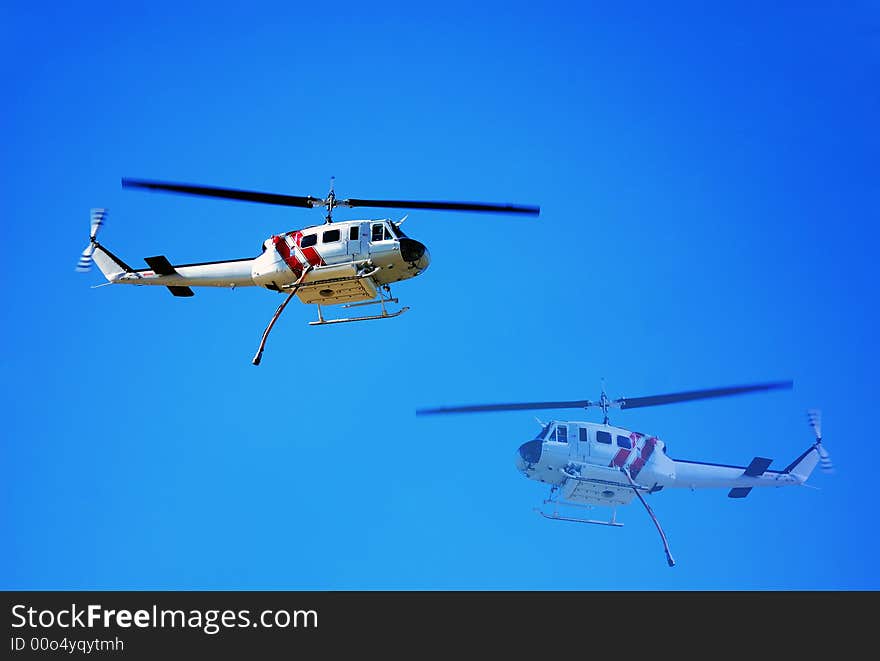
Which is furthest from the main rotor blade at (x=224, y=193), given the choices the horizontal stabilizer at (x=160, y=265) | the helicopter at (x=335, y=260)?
the horizontal stabilizer at (x=160, y=265)

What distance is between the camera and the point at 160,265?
21203mm

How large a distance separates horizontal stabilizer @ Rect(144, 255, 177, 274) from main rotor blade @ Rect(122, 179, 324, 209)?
2.84 m

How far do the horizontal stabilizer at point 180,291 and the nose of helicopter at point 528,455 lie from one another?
8.69m

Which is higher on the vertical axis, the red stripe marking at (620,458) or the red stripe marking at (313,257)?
the red stripe marking at (313,257)

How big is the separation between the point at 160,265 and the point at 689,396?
460 inches

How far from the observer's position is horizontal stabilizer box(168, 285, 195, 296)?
70.4 feet

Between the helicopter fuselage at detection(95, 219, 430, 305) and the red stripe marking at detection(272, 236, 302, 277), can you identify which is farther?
the red stripe marking at detection(272, 236, 302, 277)

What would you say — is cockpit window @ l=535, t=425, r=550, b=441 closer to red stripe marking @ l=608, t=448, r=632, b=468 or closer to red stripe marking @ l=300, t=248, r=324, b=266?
red stripe marking @ l=608, t=448, r=632, b=468

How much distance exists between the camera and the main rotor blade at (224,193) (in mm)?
18125

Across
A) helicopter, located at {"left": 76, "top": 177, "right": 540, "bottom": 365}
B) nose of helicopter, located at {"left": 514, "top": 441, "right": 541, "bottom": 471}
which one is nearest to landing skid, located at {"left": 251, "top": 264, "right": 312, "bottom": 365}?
helicopter, located at {"left": 76, "top": 177, "right": 540, "bottom": 365}

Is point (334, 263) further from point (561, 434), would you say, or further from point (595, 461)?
point (595, 461)

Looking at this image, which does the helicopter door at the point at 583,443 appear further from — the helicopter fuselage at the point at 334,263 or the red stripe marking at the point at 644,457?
the helicopter fuselage at the point at 334,263
